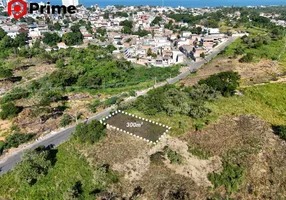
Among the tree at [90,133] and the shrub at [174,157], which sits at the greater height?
the tree at [90,133]

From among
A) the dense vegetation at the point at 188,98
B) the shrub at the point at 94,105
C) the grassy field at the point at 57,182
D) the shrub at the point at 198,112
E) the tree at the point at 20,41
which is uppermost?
the tree at the point at 20,41


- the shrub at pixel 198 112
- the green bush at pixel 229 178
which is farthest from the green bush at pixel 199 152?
the shrub at pixel 198 112

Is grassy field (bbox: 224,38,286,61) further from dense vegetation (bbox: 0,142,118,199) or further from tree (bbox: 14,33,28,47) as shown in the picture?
tree (bbox: 14,33,28,47)

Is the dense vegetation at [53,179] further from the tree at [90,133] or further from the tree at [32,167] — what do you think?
the tree at [90,133]

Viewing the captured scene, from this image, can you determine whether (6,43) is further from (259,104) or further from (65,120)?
(259,104)

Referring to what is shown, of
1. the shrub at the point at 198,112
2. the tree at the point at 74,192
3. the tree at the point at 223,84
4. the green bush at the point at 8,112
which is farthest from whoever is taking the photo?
the tree at the point at 223,84

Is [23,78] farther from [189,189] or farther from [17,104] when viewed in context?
[189,189]

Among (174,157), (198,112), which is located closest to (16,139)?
(174,157)

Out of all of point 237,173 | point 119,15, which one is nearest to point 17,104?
point 237,173
